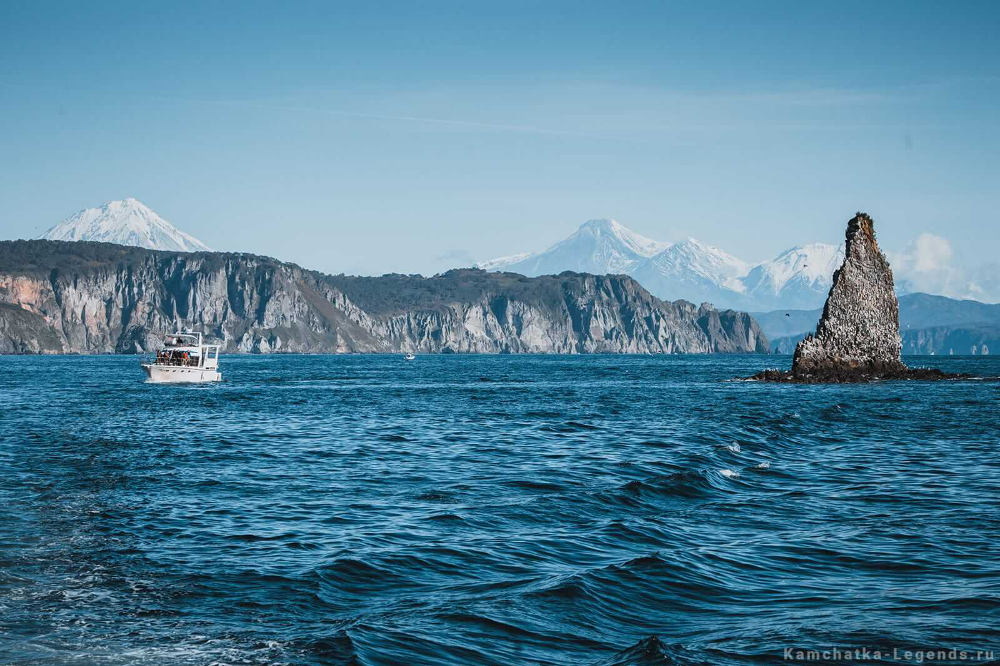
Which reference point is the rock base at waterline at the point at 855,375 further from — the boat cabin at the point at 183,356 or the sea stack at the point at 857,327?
the boat cabin at the point at 183,356

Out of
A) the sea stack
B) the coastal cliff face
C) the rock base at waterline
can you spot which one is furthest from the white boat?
the coastal cliff face

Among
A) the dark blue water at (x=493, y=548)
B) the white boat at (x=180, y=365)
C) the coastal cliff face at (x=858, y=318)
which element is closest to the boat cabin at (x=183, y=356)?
the white boat at (x=180, y=365)

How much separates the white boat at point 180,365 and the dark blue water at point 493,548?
69.8m

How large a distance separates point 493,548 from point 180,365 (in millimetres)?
100118

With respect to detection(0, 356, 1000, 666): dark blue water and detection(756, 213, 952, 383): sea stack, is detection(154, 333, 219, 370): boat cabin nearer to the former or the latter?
detection(756, 213, 952, 383): sea stack

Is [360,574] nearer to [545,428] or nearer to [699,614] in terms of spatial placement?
[699,614]

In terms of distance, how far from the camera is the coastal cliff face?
95.8 meters

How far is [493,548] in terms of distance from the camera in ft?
60.4

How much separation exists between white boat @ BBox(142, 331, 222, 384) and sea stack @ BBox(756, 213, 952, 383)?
65604 mm

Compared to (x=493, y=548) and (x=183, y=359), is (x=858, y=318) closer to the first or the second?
(x=183, y=359)

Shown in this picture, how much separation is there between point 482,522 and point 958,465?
1799cm

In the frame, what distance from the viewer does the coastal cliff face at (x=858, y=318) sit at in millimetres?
95750

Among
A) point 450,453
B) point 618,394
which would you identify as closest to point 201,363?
point 618,394

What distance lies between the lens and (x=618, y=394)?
268 ft
